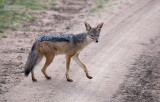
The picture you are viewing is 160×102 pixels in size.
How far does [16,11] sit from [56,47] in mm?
8071

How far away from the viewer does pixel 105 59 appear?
41.8 feet

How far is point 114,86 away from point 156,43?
5.35 m

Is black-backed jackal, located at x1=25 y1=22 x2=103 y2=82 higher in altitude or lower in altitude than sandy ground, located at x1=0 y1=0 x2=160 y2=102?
higher

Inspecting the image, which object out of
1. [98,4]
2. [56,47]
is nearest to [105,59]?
[56,47]

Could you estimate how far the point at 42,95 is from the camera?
946 centimetres

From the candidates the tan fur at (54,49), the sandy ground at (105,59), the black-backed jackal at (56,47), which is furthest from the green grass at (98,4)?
the tan fur at (54,49)

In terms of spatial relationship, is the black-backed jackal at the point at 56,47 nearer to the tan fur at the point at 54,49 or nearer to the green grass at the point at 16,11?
the tan fur at the point at 54,49

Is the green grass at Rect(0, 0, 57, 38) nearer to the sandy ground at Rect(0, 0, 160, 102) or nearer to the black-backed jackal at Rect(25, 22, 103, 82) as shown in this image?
the sandy ground at Rect(0, 0, 160, 102)

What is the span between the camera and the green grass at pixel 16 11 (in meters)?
16.0

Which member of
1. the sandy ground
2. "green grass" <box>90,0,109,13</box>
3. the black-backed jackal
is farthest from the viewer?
"green grass" <box>90,0,109,13</box>

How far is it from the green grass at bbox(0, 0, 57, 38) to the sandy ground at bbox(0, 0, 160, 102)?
77 centimetres

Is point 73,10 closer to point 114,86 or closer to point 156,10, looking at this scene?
point 156,10

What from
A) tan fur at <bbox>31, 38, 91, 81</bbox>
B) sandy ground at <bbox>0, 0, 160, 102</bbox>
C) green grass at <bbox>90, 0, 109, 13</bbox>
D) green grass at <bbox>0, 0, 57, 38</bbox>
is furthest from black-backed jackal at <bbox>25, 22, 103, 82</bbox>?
green grass at <bbox>90, 0, 109, 13</bbox>

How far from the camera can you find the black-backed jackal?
1011 centimetres
